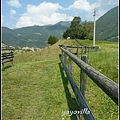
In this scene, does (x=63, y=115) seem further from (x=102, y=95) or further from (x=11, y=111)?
(x=102, y=95)

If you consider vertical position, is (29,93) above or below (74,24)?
below

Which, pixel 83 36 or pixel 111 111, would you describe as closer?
pixel 111 111

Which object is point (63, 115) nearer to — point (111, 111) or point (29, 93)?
point (111, 111)

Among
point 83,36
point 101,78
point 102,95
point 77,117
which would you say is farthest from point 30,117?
point 83,36

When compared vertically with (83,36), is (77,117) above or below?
below


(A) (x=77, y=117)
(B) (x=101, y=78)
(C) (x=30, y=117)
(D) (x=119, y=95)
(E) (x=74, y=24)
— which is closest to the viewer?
(D) (x=119, y=95)

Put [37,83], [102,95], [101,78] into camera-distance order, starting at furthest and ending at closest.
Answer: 1. [37,83]
2. [102,95]
3. [101,78]

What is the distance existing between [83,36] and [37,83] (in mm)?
61931

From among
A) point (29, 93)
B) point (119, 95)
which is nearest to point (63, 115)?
point (29, 93)

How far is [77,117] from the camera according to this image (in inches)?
161

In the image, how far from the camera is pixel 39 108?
4891mm

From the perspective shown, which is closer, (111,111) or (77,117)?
(77,117)

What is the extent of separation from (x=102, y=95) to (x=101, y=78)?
339cm

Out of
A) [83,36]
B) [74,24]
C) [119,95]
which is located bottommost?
[119,95]
